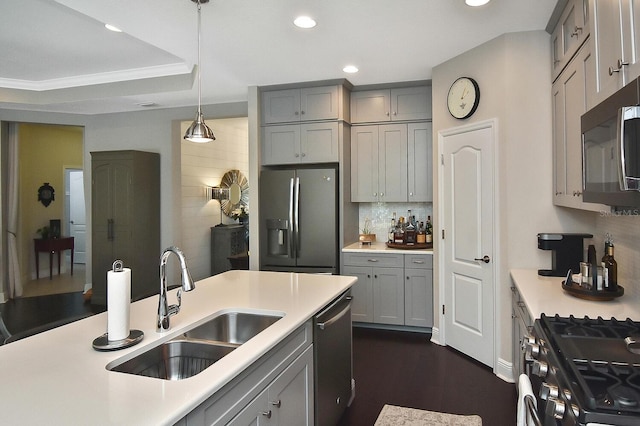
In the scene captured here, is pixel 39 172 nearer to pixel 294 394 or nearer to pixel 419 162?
pixel 419 162

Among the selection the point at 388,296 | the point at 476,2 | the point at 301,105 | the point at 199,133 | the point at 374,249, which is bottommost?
the point at 388,296

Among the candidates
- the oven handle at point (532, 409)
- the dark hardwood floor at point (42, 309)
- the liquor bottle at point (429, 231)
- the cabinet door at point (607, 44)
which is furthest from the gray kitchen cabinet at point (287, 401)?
the dark hardwood floor at point (42, 309)

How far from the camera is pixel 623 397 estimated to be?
1140mm

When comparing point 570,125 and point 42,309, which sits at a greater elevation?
point 570,125

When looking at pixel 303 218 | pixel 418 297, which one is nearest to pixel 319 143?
pixel 303 218

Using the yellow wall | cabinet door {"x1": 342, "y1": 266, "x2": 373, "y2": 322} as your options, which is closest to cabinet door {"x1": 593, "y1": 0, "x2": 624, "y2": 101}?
cabinet door {"x1": 342, "y1": 266, "x2": 373, "y2": 322}

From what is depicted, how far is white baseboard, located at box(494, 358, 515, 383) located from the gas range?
1.40 m

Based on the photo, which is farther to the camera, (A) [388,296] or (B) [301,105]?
(B) [301,105]

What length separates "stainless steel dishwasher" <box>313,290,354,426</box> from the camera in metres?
2.22

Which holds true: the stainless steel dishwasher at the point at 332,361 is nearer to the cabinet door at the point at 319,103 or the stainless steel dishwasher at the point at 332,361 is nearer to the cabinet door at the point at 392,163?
the cabinet door at the point at 392,163

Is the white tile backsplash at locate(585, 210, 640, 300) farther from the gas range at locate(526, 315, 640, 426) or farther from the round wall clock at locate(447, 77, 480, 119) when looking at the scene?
the round wall clock at locate(447, 77, 480, 119)

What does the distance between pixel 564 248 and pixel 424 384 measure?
1452mm

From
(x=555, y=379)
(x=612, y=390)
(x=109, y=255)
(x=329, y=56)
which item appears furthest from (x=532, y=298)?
(x=109, y=255)

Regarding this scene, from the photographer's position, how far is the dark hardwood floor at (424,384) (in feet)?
9.23
